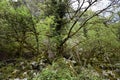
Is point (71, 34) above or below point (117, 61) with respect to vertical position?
above

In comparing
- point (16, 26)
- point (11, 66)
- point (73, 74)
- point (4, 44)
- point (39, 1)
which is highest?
point (39, 1)

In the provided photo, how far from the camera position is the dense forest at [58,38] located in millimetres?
6545

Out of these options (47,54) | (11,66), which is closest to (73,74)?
(47,54)

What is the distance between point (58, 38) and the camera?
7.14 m

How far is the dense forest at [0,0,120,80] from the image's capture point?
6.55 meters

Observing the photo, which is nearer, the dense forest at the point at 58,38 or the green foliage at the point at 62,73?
the green foliage at the point at 62,73

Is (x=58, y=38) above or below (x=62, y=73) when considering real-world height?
above

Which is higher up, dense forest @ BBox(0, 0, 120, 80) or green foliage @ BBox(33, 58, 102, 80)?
dense forest @ BBox(0, 0, 120, 80)

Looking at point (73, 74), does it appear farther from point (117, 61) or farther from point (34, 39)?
point (117, 61)

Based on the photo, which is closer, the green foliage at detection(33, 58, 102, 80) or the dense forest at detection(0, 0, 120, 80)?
the green foliage at detection(33, 58, 102, 80)

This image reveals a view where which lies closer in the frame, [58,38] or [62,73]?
[62,73]

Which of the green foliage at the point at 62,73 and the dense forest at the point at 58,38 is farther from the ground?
the dense forest at the point at 58,38

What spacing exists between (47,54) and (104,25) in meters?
2.27

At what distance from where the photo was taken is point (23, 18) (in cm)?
652
